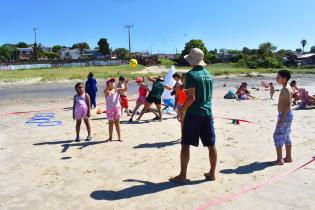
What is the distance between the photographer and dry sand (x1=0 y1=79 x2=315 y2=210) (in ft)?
20.7

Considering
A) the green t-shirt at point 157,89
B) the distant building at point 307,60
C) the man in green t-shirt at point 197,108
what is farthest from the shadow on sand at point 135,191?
the distant building at point 307,60

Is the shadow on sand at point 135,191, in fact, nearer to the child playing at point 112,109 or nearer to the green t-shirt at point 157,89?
the child playing at point 112,109

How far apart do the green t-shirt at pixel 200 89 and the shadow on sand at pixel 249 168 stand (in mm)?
1500

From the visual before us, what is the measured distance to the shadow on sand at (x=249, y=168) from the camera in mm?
7695

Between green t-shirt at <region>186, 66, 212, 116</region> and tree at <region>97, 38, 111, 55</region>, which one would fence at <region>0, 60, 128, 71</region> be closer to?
tree at <region>97, 38, 111, 55</region>

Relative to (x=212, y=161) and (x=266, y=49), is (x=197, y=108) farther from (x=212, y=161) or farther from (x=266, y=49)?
(x=266, y=49)

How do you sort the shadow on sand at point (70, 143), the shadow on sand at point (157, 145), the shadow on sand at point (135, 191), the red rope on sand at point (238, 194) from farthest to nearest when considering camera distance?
the shadow on sand at point (70, 143), the shadow on sand at point (157, 145), the shadow on sand at point (135, 191), the red rope on sand at point (238, 194)

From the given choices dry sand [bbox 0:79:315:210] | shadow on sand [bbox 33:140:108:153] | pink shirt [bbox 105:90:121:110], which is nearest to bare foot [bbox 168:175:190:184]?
dry sand [bbox 0:79:315:210]

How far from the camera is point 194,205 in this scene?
6070 mm

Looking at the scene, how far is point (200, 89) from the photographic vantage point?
21.9ft

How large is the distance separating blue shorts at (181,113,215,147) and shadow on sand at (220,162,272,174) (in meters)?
1.15

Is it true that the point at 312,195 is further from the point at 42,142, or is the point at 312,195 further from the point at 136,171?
the point at 42,142

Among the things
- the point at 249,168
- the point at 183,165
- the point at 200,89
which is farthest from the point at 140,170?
the point at 200,89

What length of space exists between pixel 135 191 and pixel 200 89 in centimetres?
198
